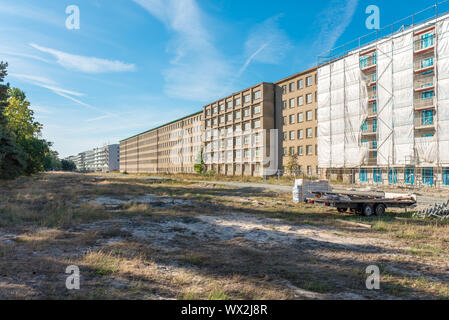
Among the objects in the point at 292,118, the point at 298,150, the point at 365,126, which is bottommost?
the point at 298,150

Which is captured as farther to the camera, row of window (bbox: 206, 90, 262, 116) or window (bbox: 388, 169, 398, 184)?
row of window (bbox: 206, 90, 262, 116)

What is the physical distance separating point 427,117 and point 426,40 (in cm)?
873

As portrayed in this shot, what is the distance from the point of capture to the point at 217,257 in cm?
698

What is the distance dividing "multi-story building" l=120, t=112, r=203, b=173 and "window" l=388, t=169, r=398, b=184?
51282mm

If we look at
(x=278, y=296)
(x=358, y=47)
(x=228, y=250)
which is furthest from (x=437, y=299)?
(x=358, y=47)

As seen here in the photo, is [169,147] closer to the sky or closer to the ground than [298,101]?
closer to the ground

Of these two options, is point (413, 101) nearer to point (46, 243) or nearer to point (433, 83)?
point (433, 83)

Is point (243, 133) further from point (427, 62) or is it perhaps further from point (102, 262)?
point (102, 262)

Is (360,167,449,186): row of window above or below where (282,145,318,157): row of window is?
below

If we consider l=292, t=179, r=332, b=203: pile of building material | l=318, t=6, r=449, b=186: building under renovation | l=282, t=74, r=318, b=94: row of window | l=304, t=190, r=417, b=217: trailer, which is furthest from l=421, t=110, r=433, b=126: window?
l=292, t=179, r=332, b=203: pile of building material

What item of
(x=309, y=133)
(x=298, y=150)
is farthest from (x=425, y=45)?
(x=298, y=150)

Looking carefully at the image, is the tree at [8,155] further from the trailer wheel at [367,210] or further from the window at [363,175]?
the window at [363,175]

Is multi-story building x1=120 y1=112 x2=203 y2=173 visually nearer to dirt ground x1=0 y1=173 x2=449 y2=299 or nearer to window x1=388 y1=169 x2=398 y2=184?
Result: window x1=388 y1=169 x2=398 y2=184

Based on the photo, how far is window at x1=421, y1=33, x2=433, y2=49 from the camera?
32.1 m
